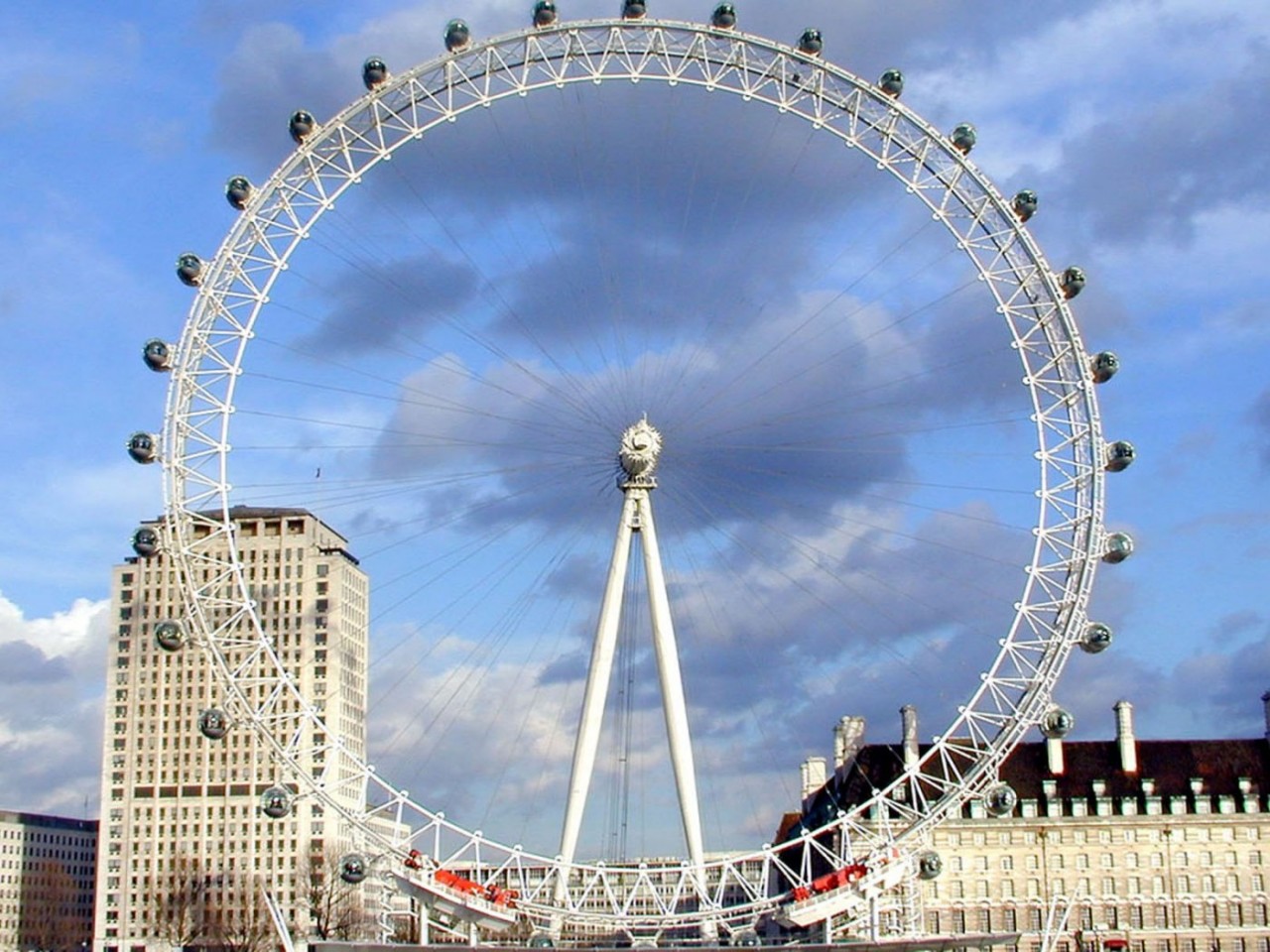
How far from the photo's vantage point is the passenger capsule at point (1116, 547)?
70.3m

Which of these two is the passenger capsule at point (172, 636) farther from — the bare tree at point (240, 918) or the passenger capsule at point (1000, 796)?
the bare tree at point (240, 918)

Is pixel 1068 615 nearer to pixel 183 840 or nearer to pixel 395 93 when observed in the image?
pixel 395 93

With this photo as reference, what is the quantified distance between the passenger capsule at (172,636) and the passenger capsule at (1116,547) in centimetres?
3520

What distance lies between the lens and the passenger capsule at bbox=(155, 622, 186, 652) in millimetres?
68688

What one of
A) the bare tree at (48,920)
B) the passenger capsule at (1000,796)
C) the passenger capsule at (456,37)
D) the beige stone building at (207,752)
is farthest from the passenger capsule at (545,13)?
the bare tree at (48,920)

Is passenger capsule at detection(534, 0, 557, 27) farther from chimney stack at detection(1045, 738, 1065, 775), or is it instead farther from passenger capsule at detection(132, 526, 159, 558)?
chimney stack at detection(1045, 738, 1065, 775)

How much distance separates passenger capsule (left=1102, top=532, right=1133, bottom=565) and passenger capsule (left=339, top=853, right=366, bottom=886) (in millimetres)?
30267

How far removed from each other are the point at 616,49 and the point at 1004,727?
30241 millimetres

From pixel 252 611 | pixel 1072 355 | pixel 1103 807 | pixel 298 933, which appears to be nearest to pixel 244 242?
pixel 252 611

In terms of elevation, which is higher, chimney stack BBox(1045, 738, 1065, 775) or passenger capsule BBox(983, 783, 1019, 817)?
chimney stack BBox(1045, 738, 1065, 775)

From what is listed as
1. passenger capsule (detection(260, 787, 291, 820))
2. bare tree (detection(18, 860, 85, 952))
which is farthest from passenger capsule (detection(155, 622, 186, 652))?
bare tree (detection(18, 860, 85, 952))

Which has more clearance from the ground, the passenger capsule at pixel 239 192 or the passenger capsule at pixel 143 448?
the passenger capsule at pixel 239 192

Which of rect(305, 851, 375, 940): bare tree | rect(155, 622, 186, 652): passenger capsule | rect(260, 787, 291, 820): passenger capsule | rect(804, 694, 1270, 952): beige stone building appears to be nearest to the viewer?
rect(260, 787, 291, 820): passenger capsule

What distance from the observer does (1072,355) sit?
7194 centimetres
